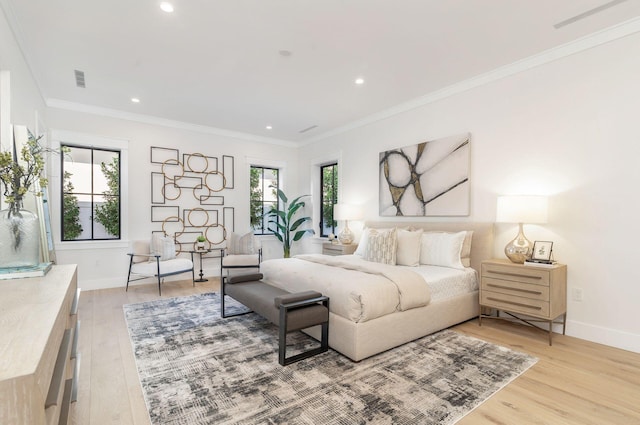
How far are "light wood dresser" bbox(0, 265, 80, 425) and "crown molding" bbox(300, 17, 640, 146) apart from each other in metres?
4.28

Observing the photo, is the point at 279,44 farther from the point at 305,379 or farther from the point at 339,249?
the point at 339,249

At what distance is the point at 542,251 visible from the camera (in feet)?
10.4

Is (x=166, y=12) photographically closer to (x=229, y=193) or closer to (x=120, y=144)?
(x=120, y=144)

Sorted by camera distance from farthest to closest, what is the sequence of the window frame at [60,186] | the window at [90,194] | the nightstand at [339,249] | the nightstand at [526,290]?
1. the nightstand at [339,249]
2. the window at [90,194]
3. the window frame at [60,186]
4. the nightstand at [526,290]

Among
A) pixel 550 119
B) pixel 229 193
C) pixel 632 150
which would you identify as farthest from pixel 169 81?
pixel 632 150

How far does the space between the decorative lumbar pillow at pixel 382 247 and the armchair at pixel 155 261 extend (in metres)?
2.90

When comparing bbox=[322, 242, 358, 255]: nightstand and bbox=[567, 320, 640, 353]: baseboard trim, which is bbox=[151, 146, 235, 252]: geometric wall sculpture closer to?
bbox=[322, 242, 358, 255]: nightstand

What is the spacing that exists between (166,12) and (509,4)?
9.00 feet

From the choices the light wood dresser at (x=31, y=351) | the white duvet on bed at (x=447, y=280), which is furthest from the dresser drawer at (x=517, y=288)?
the light wood dresser at (x=31, y=351)

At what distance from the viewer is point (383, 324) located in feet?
8.66

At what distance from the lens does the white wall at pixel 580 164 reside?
9.22 feet

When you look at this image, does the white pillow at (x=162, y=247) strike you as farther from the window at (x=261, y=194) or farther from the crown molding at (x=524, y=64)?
the crown molding at (x=524, y=64)

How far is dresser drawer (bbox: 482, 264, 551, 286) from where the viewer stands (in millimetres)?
2920

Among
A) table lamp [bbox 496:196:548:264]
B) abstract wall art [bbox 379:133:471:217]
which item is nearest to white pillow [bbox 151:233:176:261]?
abstract wall art [bbox 379:133:471:217]
